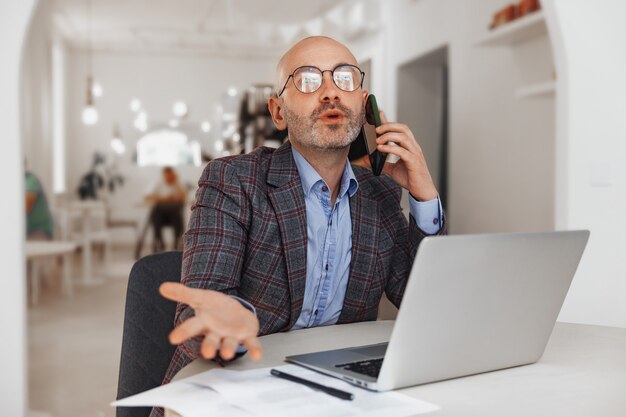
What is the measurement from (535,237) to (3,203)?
7.79 ft

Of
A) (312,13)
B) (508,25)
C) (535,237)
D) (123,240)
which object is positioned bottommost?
(123,240)

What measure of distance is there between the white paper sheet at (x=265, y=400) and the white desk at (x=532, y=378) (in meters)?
0.04

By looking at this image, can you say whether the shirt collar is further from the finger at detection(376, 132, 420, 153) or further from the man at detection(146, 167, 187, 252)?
the man at detection(146, 167, 187, 252)

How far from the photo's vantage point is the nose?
5.18 feet

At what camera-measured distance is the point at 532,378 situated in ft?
3.78

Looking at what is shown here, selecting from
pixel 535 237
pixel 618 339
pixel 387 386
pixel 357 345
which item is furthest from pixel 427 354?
pixel 618 339

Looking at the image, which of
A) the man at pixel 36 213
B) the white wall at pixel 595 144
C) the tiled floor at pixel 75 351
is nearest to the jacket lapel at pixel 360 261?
the white wall at pixel 595 144

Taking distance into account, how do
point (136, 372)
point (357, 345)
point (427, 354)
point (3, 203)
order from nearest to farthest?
1. point (427, 354)
2. point (357, 345)
3. point (136, 372)
4. point (3, 203)

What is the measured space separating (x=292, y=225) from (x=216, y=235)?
0.18m

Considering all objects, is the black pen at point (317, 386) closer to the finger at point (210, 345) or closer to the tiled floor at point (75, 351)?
the finger at point (210, 345)

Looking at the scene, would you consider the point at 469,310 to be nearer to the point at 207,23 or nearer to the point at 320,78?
the point at 320,78

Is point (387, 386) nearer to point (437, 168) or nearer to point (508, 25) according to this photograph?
point (508, 25)

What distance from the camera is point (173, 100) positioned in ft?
41.5

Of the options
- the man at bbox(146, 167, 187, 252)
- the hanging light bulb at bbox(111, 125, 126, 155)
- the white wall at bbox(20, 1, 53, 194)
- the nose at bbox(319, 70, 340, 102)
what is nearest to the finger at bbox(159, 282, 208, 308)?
the nose at bbox(319, 70, 340, 102)
